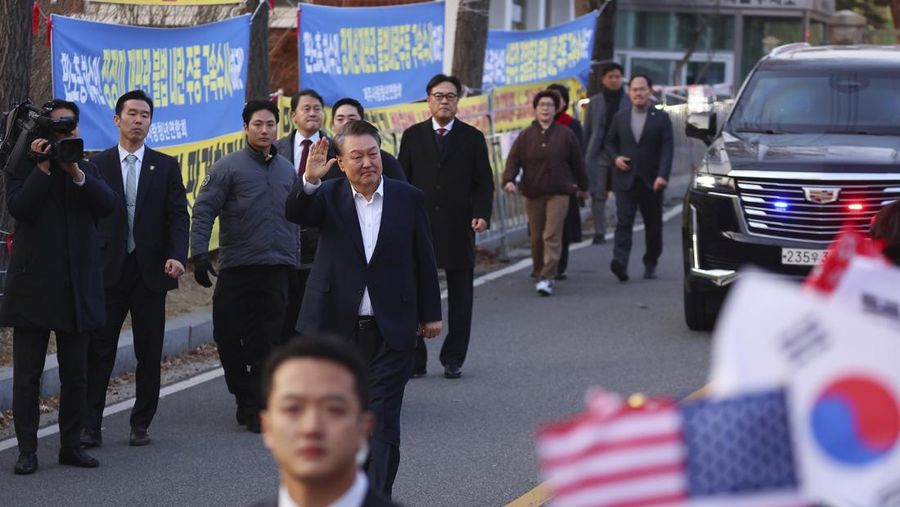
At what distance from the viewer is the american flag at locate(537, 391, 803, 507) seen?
6.97 ft

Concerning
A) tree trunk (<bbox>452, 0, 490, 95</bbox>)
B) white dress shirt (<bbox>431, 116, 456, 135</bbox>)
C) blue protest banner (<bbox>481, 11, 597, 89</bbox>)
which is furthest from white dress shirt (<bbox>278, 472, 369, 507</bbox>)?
blue protest banner (<bbox>481, 11, 597, 89</bbox>)

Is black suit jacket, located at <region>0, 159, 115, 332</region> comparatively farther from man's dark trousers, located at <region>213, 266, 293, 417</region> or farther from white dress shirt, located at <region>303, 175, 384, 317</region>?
white dress shirt, located at <region>303, 175, 384, 317</region>

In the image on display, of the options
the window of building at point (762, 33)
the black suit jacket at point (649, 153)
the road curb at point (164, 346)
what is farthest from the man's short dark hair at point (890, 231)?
the window of building at point (762, 33)

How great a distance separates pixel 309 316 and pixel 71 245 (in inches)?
61.1

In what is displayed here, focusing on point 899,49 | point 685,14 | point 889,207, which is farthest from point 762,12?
point 889,207

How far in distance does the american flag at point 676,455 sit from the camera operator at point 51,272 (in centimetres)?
620

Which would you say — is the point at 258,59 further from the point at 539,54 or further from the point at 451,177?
the point at 539,54

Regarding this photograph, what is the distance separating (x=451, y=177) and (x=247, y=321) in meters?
2.27

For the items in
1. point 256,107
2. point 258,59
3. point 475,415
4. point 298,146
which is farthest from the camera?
point 258,59

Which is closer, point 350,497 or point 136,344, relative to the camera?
point 350,497

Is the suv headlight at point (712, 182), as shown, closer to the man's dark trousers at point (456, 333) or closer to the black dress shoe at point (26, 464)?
the man's dark trousers at point (456, 333)

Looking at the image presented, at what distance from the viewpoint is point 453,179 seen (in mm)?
11195

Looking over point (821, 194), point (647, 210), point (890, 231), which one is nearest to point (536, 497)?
point (890, 231)

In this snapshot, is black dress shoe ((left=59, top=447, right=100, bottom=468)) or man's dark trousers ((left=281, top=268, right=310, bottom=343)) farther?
man's dark trousers ((left=281, top=268, right=310, bottom=343))
